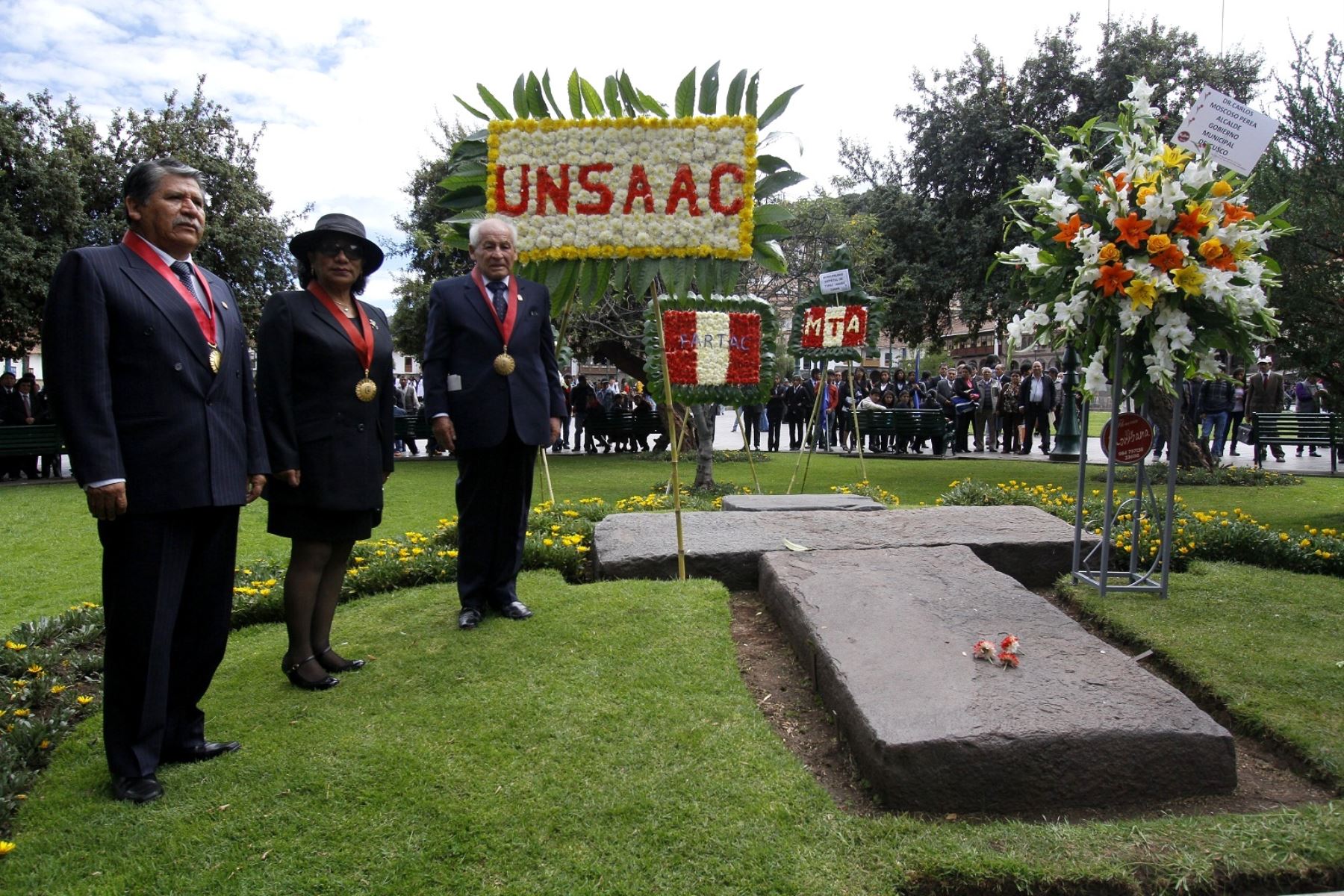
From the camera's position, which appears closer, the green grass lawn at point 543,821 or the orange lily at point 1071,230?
the green grass lawn at point 543,821

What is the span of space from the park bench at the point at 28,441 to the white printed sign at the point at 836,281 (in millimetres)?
12053

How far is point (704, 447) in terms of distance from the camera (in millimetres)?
12031

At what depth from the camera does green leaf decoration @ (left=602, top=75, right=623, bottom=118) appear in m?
4.71

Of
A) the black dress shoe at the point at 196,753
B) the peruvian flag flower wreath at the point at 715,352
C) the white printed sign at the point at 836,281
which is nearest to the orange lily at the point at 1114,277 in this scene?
the black dress shoe at the point at 196,753

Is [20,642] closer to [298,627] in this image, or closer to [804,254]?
[298,627]

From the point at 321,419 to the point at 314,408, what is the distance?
0.17 feet

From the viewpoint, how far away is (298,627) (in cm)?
352

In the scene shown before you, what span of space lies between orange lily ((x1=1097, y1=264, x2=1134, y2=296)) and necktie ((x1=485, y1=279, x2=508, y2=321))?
290 centimetres

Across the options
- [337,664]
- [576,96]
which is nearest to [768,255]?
[576,96]

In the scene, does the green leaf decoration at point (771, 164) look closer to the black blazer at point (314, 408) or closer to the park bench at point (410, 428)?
the black blazer at point (314, 408)

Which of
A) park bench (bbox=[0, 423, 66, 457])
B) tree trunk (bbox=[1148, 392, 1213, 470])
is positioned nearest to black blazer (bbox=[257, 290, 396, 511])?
tree trunk (bbox=[1148, 392, 1213, 470])

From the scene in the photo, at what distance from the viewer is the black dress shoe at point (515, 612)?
4.28 meters

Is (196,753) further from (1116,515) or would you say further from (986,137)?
(986,137)

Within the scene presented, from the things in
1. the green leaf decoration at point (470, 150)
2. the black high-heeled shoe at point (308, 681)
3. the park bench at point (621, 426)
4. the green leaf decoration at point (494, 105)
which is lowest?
the black high-heeled shoe at point (308, 681)
